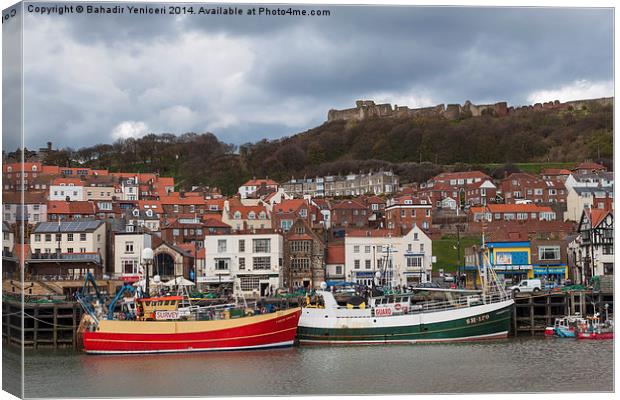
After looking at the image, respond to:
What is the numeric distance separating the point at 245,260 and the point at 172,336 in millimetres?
11015

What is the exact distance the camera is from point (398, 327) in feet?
83.3

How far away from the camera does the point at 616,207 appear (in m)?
14.5

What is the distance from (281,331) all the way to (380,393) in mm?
9827

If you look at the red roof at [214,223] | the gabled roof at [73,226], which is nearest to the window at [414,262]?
the red roof at [214,223]

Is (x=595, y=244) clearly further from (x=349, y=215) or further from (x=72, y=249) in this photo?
(x=72, y=249)

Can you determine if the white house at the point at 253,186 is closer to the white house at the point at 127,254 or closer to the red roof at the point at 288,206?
the red roof at the point at 288,206

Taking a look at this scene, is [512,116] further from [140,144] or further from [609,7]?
[609,7]

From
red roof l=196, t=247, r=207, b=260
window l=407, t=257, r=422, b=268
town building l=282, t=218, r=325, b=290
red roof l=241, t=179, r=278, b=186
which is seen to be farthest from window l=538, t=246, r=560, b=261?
red roof l=241, t=179, r=278, b=186

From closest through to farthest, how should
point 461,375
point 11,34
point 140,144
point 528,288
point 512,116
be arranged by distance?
point 11,34 < point 461,375 < point 528,288 < point 140,144 < point 512,116

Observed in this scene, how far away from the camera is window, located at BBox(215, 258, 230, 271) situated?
111 feet

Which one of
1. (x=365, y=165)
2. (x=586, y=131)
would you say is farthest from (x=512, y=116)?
(x=365, y=165)

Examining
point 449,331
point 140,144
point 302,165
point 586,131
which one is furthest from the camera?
point 302,165

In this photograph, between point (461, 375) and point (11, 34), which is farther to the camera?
point (461, 375)

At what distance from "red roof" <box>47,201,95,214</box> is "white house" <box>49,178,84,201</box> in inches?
12.2
